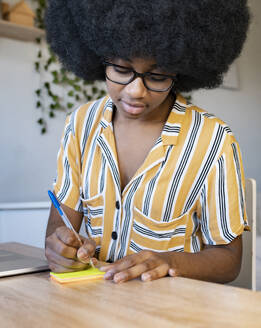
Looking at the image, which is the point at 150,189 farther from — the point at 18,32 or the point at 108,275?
the point at 18,32

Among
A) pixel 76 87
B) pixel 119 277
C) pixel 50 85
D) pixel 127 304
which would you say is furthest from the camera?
pixel 76 87

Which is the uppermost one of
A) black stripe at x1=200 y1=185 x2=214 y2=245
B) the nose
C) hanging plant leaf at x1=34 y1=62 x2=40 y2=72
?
the nose

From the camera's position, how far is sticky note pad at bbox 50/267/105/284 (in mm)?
897

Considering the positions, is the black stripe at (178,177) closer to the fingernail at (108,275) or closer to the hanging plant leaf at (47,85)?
the fingernail at (108,275)

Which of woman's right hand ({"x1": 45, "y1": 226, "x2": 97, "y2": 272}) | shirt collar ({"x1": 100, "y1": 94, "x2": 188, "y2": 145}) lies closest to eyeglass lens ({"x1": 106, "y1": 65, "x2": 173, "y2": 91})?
shirt collar ({"x1": 100, "y1": 94, "x2": 188, "y2": 145})

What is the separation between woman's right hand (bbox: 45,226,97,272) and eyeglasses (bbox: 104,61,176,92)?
0.39 m

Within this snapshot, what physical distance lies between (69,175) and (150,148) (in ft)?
0.88

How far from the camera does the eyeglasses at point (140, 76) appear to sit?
1.11 meters

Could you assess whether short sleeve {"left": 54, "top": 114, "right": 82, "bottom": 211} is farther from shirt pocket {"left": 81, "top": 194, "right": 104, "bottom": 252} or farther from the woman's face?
the woman's face

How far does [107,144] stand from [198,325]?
796mm

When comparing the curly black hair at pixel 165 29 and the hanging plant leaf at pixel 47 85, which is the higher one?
the curly black hair at pixel 165 29

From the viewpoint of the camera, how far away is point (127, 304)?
2.40 feet

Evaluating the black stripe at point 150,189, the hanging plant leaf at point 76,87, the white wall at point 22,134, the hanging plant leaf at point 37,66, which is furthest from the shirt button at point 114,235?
the hanging plant leaf at point 76,87

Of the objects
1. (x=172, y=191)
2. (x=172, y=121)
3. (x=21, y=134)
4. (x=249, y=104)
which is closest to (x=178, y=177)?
(x=172, y=191)
